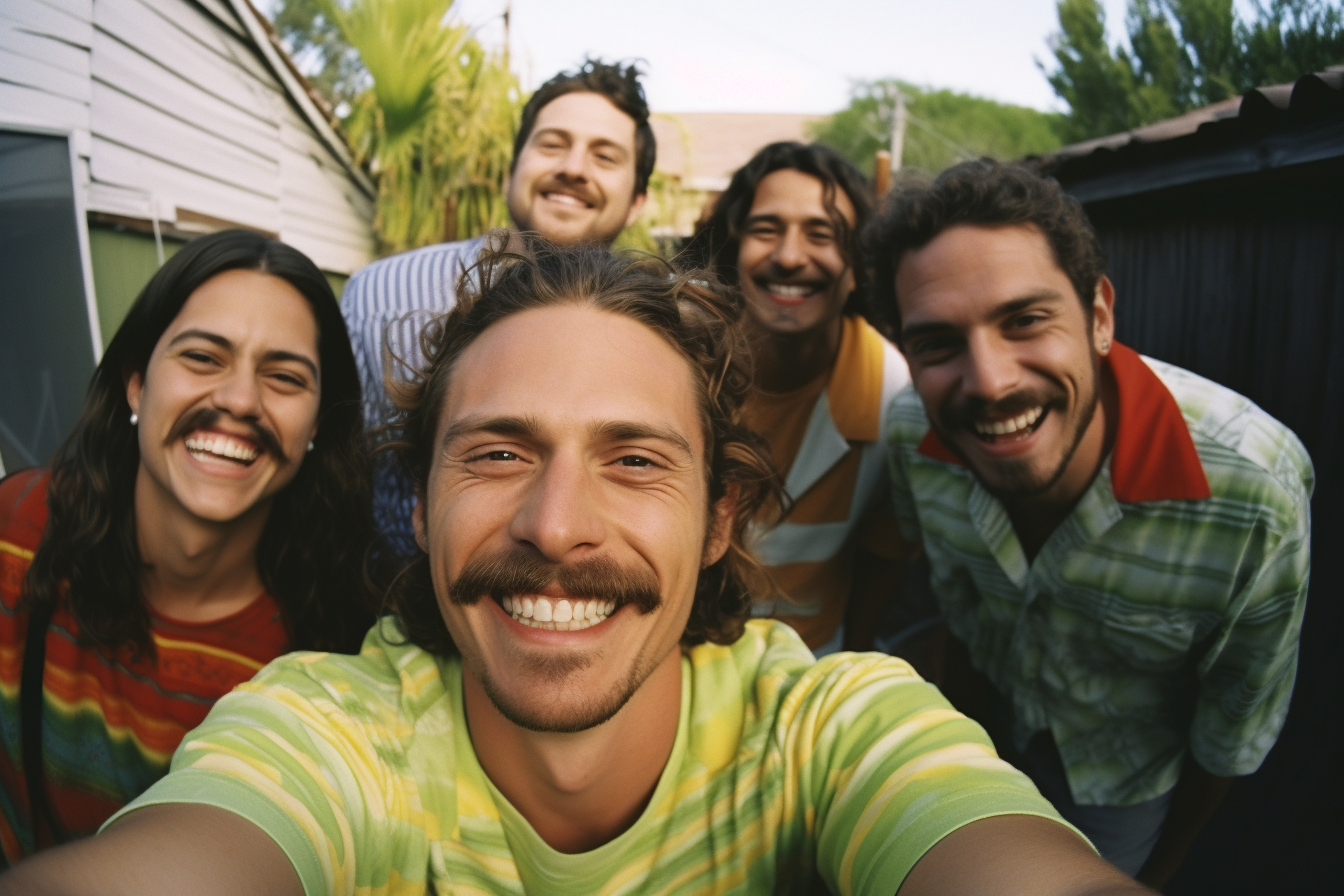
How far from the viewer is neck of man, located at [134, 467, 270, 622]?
7.03 feet

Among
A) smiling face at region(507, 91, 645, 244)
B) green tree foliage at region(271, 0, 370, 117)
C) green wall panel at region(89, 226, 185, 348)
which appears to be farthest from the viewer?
green tree foliage at region(271, 0, 370, 117)

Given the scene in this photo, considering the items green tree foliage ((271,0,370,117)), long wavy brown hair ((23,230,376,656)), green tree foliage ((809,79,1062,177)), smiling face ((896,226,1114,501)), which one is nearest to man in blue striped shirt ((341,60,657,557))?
long wavy brown hair ((23,230,376,656))

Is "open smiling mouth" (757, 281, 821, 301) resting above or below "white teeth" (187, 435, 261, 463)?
above

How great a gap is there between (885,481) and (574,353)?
1.91m

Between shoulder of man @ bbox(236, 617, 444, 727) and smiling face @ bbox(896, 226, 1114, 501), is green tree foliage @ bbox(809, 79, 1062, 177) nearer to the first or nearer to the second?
smiling face @ bbox(896, 226, 1114, 501)

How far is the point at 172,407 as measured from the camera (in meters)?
2.06

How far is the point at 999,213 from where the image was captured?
2352 millimetres

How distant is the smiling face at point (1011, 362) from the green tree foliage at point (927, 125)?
2627 centimetres

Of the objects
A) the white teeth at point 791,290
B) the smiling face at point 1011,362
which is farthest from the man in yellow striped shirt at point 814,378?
the smiling face at point 1011,362

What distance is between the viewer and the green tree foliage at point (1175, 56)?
2961 millimetres

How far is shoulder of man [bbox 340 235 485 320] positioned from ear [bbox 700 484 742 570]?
142 cm

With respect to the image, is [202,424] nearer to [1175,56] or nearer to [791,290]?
[791,290]

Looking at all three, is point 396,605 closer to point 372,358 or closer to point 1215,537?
point 372,358

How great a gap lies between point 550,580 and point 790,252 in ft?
6.69
